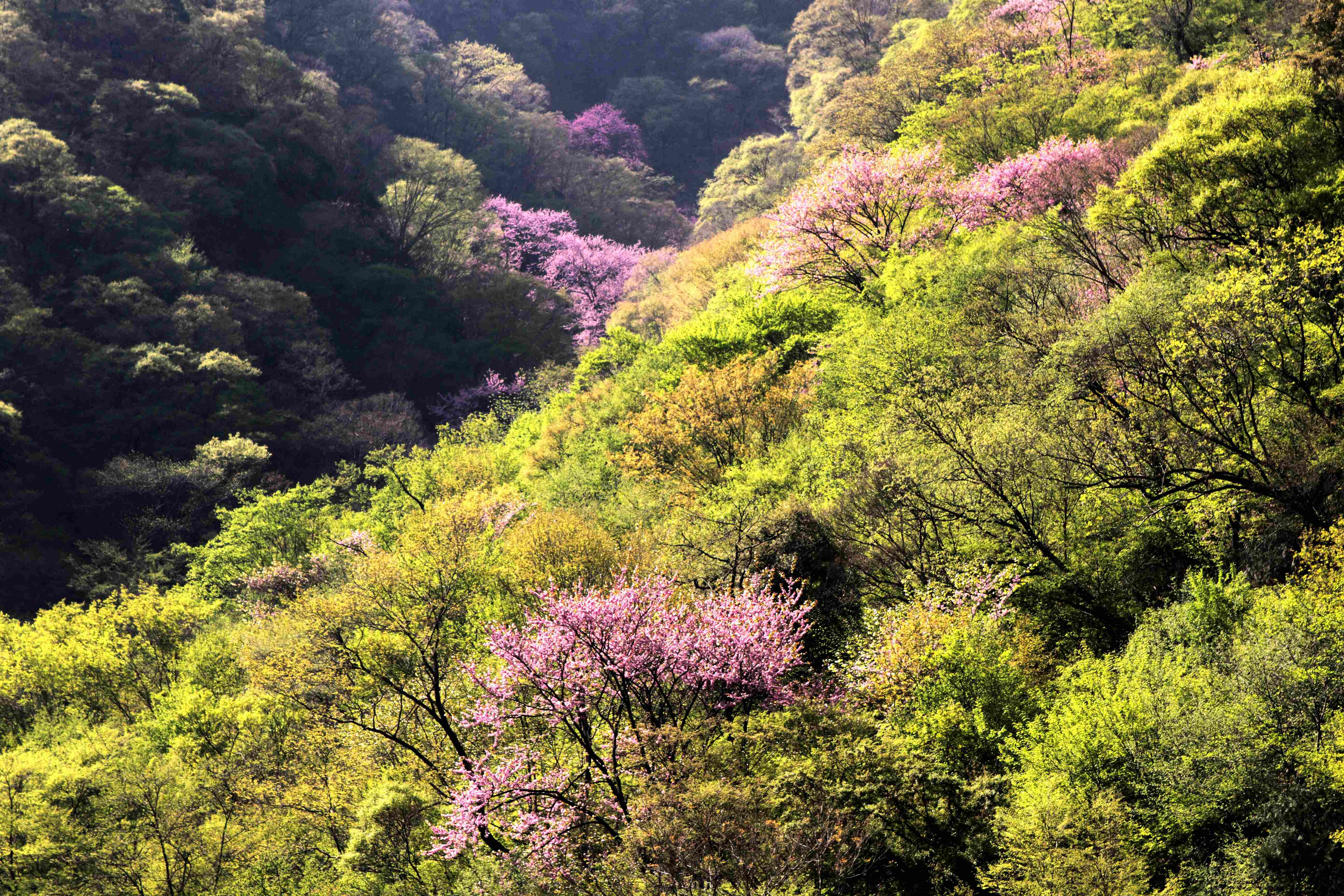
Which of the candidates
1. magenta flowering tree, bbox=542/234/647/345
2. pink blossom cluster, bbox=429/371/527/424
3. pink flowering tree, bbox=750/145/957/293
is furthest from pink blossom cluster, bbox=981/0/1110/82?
pink blossom cluster, bbox=429/371/527/424

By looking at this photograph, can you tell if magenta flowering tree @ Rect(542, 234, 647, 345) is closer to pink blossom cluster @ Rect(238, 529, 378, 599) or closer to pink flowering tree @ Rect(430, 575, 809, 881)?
pink blossom cluster @ Rect(238, 529, 378, 599)

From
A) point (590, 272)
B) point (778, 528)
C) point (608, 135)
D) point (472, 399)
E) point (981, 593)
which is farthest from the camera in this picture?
point (608, 135)

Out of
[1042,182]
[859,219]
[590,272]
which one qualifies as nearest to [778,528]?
[1042,182]

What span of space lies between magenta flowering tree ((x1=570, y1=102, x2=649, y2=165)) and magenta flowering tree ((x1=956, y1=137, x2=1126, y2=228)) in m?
66.6

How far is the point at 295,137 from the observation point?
220 ft

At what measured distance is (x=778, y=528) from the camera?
2391cm

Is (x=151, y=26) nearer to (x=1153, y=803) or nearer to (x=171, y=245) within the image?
(x=171, y=245)

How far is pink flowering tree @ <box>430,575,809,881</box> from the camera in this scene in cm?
1555

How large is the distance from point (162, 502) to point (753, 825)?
44.5 m

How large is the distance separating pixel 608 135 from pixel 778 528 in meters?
81.1

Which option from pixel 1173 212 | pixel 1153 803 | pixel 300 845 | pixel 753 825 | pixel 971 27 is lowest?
pixel 1153 803

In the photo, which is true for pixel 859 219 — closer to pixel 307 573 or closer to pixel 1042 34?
pixel 1042 34

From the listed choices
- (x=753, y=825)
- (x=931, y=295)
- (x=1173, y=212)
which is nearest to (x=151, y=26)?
(x=931, y=295)

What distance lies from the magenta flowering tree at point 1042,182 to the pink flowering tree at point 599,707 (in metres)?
18.8
